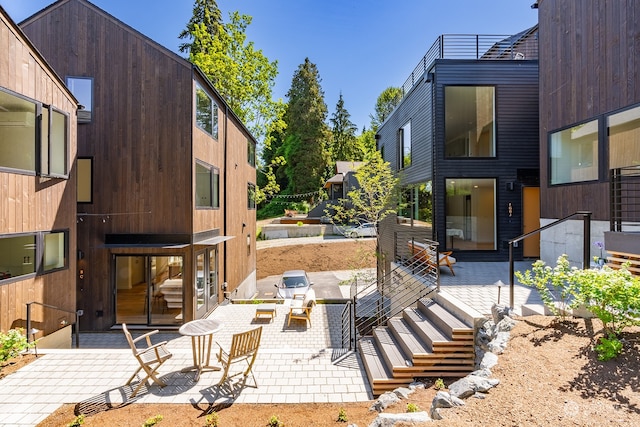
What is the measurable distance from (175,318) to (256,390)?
4944 mm

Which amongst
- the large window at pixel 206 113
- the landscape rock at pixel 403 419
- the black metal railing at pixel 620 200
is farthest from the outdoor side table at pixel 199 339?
the black metal railing at pixel 620 200

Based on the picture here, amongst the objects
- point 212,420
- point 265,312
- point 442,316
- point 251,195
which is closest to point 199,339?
point 212,420

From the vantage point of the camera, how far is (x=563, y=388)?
11.0ft

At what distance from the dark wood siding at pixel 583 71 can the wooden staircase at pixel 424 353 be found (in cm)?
456

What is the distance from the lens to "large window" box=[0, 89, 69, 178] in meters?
6.35

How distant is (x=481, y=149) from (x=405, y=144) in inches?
161

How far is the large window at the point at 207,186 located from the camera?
9359mm

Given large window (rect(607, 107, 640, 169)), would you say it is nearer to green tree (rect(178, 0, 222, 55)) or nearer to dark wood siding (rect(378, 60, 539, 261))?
dark wood siding (rect(378, 60, 539, 261))

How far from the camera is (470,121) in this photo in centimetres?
1033

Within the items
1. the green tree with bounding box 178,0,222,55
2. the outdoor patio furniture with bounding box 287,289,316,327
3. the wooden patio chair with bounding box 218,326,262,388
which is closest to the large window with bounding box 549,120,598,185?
the outdoor patio furniture with bounding box 287,289,316,327

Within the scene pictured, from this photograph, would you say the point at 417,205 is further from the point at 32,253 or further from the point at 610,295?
the point at 32,253

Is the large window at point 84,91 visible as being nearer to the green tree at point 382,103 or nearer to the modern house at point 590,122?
the modern house at point 590,122

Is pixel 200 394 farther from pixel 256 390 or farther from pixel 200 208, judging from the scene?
pixel 200 208

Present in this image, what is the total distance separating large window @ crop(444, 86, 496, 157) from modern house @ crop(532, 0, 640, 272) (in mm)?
1521
